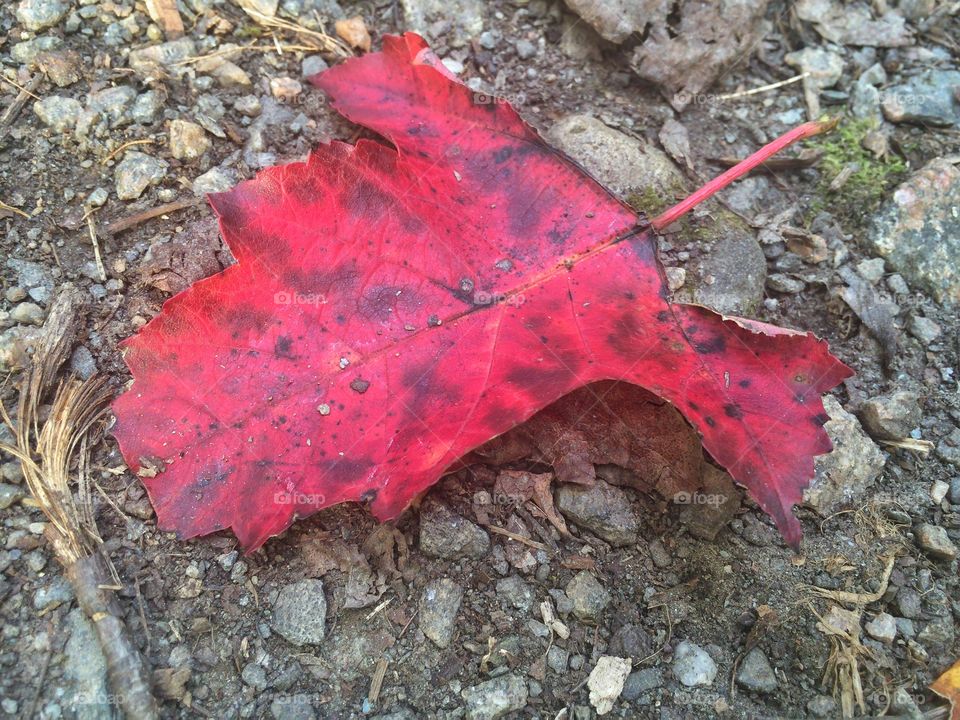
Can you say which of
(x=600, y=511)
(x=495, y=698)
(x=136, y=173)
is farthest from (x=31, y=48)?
(x=495, y=698)

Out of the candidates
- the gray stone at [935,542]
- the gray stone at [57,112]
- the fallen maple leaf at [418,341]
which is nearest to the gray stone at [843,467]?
the gray stone at [935,542]

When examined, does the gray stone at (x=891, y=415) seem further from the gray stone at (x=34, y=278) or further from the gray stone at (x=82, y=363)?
the gray stone at (x=34, y=278)

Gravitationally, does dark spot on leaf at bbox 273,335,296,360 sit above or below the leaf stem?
below

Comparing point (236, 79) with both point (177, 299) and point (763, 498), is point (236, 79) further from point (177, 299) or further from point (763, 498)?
point (763, 498)

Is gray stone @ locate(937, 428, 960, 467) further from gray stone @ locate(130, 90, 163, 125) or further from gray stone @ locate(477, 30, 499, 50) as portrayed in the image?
gray stone @ locate(130, 90, 163, 125)

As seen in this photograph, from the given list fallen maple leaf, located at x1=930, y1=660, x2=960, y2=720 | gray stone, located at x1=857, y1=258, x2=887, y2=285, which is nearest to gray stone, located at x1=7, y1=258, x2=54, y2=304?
gray stone, located at x1=857, y1=258, x2=887, y2=285

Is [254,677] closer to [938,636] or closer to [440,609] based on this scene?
[440,609]

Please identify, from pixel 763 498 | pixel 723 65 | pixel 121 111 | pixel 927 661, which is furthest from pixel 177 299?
pixel 927 661
